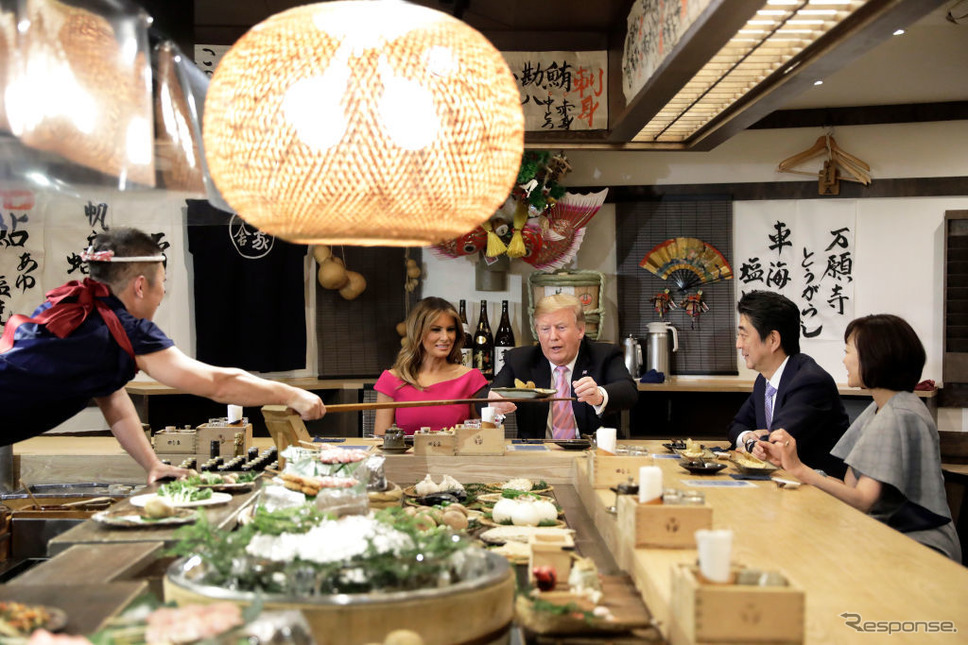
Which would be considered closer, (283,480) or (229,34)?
(283,480)

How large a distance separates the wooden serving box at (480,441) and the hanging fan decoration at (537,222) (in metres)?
2.93

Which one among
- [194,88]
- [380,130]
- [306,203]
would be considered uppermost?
[194,88]

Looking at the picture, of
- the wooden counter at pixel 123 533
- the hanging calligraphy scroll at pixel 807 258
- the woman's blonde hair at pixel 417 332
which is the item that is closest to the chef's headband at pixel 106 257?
the wooden counter at pixel 123 533

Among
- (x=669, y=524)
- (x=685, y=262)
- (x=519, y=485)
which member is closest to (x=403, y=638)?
(x=669, y=524)

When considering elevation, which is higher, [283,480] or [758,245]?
[758,245]

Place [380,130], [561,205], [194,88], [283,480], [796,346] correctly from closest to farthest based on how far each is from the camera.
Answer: [380,130], [283,480], [194,88], [796,346], [561,205]

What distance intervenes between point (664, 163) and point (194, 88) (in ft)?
14.2

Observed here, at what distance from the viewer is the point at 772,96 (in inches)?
173

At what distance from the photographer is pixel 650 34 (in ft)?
14.7

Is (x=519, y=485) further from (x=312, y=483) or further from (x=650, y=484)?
(x=650, y=484)

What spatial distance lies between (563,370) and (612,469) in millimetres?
1853

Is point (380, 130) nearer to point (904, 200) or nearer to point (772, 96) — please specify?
point (772, 96)

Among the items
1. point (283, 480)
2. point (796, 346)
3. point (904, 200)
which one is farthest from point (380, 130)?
point (904, 200)

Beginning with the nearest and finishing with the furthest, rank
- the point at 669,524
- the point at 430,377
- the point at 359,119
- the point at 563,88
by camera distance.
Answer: the point at 359,119 < the point at 669,524 < the point at 430,377 < the point at 563,88
